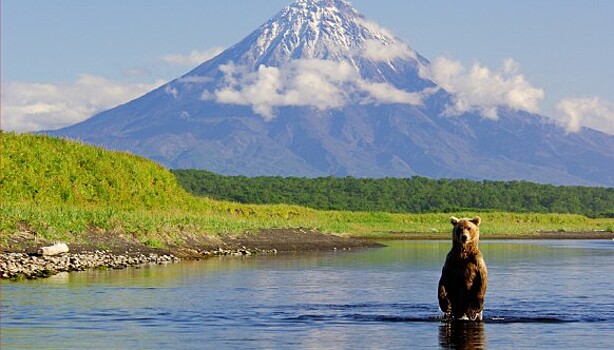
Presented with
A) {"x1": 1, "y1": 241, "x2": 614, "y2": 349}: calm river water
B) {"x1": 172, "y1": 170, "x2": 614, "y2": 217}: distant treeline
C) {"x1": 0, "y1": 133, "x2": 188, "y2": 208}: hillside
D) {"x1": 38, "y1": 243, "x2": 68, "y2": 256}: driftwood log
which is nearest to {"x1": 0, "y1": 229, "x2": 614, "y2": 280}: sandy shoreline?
{"x1": 38, "y1": 243, "x2": 68, "y2": 256}: driftwood log

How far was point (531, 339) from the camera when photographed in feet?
77.3

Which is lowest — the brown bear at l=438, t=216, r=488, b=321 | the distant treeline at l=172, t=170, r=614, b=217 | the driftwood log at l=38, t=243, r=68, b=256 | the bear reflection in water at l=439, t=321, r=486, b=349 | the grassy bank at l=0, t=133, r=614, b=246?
the bear reflection in water at l=439, t=321, r=486, b=349

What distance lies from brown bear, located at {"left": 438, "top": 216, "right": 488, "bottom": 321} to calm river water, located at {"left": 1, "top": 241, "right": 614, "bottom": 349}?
63 cm

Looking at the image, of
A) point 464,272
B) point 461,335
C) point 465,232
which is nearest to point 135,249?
point 464,272

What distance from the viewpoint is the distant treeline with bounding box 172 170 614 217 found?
151 meters

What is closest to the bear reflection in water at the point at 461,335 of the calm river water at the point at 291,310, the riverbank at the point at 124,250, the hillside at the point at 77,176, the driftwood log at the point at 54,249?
the calm river water at the point at 291,310

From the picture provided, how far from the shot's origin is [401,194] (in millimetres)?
166375

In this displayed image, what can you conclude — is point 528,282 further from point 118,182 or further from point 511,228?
point 511,228

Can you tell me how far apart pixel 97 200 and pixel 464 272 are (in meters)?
38.0

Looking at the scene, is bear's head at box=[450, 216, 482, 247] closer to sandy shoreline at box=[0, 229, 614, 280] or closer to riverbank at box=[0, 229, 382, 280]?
riverbank at box=[0, 229, 382, 280]

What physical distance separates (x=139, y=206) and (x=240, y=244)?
25.0ft

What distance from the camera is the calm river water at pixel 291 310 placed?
23.1 m

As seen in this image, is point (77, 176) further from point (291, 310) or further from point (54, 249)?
point (291, 310)

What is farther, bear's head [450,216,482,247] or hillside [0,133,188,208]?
hillside [0,133,188,208]
